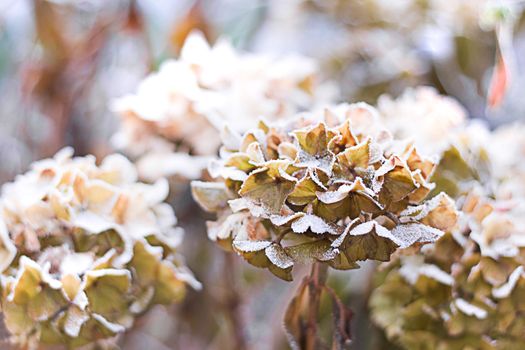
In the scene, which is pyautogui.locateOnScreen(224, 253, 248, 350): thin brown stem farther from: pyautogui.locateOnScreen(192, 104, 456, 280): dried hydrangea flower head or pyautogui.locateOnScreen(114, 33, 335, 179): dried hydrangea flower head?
pyautogui.locateOnScreen(192, 104, 456, 280): dried hydrangea flower head

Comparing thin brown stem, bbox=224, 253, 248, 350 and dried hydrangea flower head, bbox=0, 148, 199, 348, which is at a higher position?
dried hydrangea flower head, bbox=0, 148, 199, 348

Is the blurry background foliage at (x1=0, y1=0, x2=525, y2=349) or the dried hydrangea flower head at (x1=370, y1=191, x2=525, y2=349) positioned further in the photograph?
the blurry background foliage at (x1=0, y1=0, x2=525, y2=349)

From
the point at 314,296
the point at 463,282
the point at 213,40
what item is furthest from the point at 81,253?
the point at 213,40

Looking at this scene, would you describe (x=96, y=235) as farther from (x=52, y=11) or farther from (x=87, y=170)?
(x=52, y=11)

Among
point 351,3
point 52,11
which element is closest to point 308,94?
point 351,3

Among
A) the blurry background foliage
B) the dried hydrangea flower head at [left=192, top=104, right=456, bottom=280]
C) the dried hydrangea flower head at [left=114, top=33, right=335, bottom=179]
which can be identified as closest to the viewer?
the dried hydrangea flower head at [left=192, top=104, right=456, bottom=280]

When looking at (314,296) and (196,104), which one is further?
(196,104)

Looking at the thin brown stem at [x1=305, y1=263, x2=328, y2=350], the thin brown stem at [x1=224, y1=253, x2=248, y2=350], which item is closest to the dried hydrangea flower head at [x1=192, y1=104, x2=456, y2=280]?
the thin brown stem at [x1=305, y1=263, x2=328, y2=350]

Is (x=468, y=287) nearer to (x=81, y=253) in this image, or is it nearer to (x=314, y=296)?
(x=314, y=296)
